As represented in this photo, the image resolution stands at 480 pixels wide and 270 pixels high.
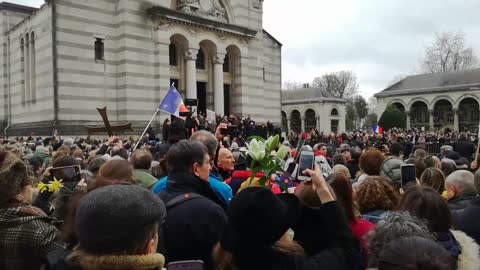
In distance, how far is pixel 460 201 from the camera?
462 centimetres

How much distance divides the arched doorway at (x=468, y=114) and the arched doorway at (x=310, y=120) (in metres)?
17.5

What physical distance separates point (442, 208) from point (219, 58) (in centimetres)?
2620

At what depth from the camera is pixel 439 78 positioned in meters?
54.5

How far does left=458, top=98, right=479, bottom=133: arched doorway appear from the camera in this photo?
49.9 meters

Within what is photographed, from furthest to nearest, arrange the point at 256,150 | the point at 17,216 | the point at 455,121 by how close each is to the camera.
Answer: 1. the point at 455,121
2. the point at 17,216
3. the point at 256,150

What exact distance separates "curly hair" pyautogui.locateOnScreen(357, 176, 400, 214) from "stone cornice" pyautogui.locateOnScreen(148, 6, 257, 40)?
22.8 m

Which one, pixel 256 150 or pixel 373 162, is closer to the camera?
pixel 256 150

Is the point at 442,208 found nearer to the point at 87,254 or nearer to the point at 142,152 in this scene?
the point at 87,254

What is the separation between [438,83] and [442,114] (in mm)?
4210

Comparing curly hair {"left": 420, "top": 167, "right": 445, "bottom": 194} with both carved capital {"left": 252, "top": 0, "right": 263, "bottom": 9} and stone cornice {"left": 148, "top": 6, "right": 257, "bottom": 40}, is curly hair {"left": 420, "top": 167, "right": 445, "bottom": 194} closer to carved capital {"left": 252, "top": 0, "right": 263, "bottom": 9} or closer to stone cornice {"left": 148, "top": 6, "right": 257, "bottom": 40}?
stone cornice {"left": 148, "top": 6, "right": 257, "bottom": 40}

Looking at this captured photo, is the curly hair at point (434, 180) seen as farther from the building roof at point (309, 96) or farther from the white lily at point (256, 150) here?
the building roof at point (309, 96)

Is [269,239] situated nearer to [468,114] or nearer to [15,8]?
[15,8]

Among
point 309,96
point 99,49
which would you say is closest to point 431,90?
point 309,96

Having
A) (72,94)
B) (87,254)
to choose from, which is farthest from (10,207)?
(72,94)
